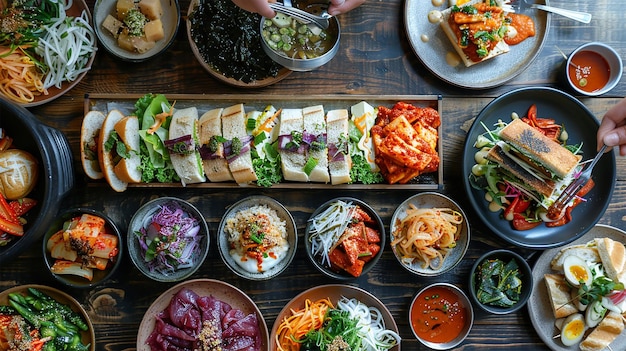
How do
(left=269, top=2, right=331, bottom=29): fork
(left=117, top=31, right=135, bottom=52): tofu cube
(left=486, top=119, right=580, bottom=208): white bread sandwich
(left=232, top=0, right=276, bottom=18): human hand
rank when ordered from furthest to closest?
(left=117, top=31, right=135, bottom=52): tofu cube < (left=486, top=119, right=580, bottom=208): white bread sandwich < (left=269, top=2, right=331, bottom=29): fork < (left=232, top=0, right=276, bottom=18): human hand

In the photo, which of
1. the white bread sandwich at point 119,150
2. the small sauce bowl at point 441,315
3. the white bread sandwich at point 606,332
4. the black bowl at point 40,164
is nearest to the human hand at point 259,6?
the white bread sandwich at point 119,150

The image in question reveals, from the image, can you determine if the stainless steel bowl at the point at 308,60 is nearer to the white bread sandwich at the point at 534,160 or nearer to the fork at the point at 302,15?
the fork at the point at 302,15

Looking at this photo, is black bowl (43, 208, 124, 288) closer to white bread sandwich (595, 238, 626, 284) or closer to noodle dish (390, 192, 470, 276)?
noodle dish (390, 192, 470, 276)

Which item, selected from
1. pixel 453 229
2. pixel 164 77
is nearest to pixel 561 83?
pixel 453 229

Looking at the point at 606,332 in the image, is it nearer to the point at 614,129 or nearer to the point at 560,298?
the point at 560,298

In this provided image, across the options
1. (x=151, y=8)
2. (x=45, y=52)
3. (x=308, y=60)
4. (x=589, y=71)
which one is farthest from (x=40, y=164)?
(x=589, y=71)

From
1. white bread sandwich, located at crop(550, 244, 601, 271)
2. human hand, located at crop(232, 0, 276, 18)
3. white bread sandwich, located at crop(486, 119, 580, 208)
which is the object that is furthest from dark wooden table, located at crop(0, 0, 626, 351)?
human hand, located at crop(232, 0, 276, 18)
